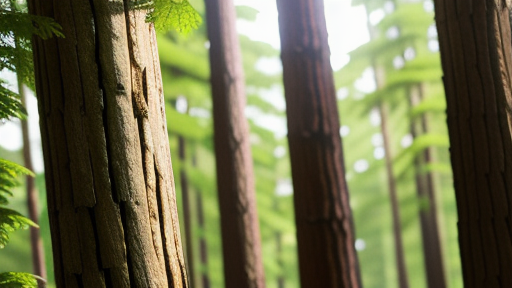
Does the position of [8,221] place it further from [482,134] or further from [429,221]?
[429,221]

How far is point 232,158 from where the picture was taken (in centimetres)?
686

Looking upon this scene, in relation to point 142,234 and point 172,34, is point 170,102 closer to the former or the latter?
point 172,34

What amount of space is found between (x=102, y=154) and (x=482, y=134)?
2.43 meters

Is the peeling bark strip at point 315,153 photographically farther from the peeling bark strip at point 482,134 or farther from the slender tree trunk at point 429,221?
the slender tree trunk at point 429,221

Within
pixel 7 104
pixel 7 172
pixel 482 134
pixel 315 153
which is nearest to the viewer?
pixel 7 104

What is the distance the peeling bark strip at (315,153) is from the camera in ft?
16.3

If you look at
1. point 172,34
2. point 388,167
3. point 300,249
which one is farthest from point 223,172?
point 388,167

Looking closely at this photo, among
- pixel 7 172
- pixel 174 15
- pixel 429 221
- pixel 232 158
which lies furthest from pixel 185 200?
pixel 174 15

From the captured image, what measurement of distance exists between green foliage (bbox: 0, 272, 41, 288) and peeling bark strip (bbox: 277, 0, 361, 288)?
2709mm

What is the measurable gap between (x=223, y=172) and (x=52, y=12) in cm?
473

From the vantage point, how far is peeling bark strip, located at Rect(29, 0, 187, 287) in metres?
2.12

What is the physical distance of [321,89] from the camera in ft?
17.0

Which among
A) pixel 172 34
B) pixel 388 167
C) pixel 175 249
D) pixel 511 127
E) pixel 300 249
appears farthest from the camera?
pixel 388 167

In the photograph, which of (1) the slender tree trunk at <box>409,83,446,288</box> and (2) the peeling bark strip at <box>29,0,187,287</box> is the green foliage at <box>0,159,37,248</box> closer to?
(2) the peeling bark strip at <box>29,0,187,287</box>
